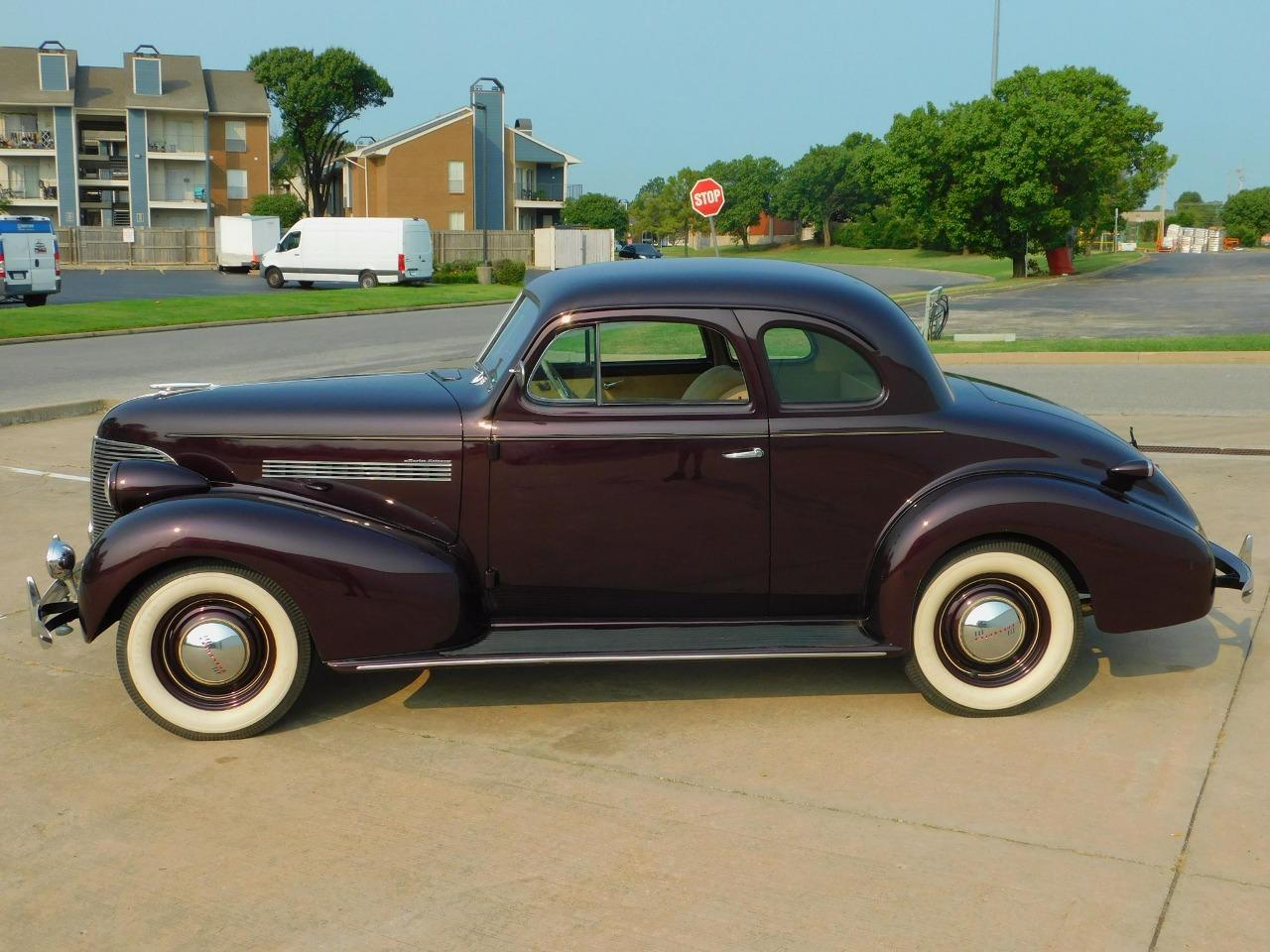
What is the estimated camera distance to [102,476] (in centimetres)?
521

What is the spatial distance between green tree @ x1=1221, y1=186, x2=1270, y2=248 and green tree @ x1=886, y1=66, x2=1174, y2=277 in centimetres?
9818

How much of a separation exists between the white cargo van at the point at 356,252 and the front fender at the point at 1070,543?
37.9 meters

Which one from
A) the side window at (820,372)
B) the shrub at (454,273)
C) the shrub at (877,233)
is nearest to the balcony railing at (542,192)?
the shrub at (877,233)

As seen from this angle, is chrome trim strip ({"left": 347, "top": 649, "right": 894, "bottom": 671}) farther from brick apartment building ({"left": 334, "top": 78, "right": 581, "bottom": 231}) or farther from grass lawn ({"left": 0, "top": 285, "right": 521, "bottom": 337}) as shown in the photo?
brick apartment building ({"left": 334, "top": 78, "right": 581, "bottom": 231})

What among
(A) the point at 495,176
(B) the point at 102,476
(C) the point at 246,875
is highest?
(A) the point at 495,176

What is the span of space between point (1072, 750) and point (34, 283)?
29.1 m

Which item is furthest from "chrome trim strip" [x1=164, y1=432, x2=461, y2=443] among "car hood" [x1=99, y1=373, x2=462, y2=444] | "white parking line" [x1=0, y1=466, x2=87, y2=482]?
"white parking line" [x1=0, y1=466, x2=87, y2=482]

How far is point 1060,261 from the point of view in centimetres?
Result: 4769

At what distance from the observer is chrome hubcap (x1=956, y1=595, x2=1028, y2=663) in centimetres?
488

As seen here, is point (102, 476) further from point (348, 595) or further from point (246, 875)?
point (246, 875)

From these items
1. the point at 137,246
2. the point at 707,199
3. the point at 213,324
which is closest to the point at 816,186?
the point at 137,246

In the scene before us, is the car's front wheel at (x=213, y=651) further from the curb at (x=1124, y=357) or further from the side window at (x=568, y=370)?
the curb at (x=1124, y=357)

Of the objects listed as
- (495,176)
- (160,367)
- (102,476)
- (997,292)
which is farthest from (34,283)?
(495,176)

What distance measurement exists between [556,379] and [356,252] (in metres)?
38.0
